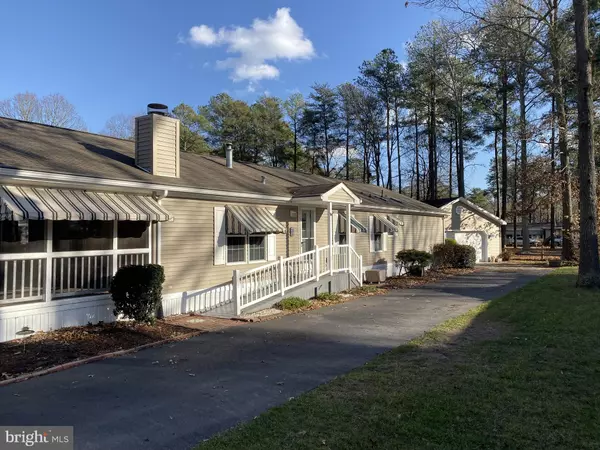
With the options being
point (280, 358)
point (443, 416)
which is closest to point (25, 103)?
point (280, 358)

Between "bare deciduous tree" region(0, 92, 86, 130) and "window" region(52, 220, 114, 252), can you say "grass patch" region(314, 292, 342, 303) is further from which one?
"bare deciduous tree" region(0, 92, 86, 130)

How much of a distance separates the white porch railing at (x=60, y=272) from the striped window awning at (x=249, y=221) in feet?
7.68

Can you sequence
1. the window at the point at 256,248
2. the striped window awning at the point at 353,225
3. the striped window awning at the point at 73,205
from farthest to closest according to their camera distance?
1. the striped window awning at the point at 353,225
2. the window at the point at 256,248
3. the striped window awning at the point at 73,205

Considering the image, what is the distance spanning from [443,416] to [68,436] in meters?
3.46

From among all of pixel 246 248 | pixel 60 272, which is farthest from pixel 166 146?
pixel 60 272

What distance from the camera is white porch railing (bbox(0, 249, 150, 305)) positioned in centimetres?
709

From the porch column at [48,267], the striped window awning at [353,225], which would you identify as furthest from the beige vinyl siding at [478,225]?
the porch column at [48,267]

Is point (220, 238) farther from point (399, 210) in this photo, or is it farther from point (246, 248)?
point (399, 210)

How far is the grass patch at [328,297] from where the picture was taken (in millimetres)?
11672

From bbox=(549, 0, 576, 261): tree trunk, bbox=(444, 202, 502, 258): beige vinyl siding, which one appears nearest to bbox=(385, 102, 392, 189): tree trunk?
bbox=(444, 202, 502, 258): beige vinyl siding

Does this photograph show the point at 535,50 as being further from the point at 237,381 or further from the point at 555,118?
the point at 237,381

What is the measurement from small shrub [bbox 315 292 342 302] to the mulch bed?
4.44 m

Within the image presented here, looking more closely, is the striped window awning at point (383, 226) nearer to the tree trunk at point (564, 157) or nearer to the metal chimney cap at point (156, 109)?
the tree trunk at point (564, 157)

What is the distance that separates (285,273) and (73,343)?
18.2 feet
